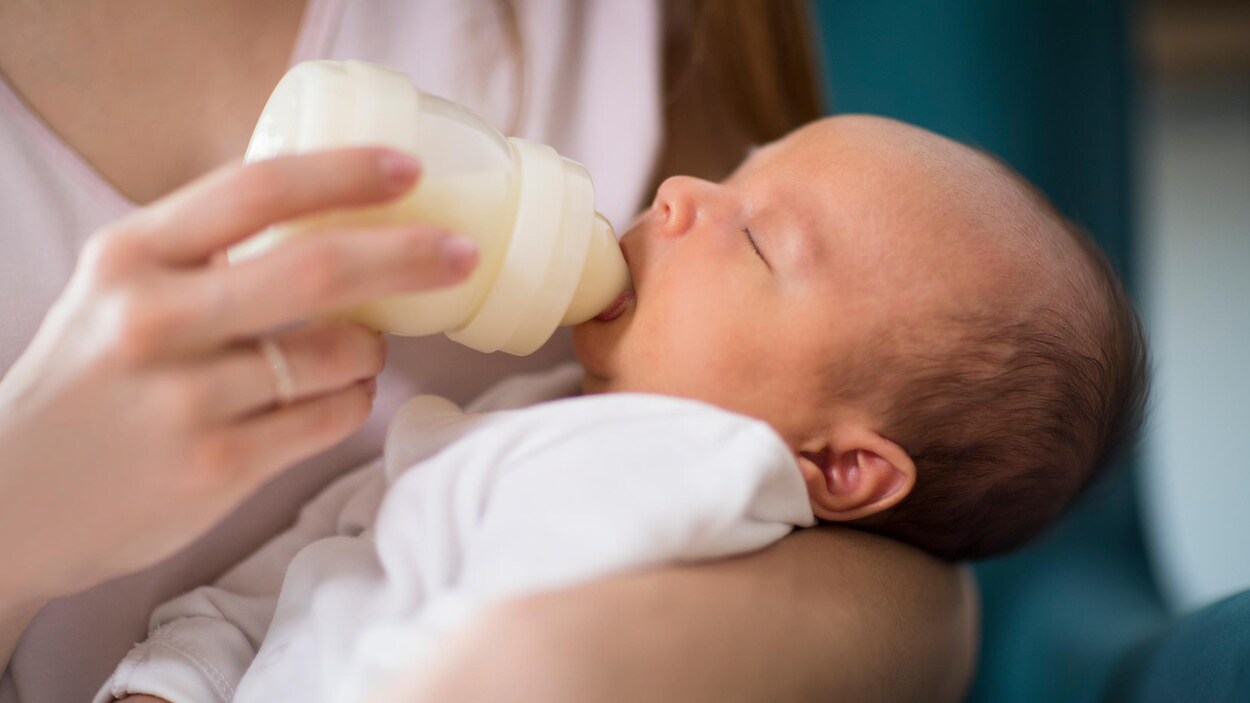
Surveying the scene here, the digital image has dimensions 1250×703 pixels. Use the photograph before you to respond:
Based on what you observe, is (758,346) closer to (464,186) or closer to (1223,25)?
(464,186)

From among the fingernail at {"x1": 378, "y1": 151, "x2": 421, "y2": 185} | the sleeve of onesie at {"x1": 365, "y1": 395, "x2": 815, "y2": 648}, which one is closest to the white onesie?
the sleeve of onesie at {"x1": 365, "y1": 395, "x2": 815, "y2": 648}

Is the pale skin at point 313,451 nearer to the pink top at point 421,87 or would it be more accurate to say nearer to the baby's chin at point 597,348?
the pink top at point 421,87

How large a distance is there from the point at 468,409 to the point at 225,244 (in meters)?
0.45

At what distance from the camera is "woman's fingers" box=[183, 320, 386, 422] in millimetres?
539

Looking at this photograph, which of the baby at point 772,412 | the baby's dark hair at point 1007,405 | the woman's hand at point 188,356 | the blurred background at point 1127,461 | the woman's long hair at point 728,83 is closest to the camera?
the woman's hand at point 188,356

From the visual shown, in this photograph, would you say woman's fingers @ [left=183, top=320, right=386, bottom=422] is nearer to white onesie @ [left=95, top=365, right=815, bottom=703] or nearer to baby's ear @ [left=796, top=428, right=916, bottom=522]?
white onesie @ [left=95, top=365, right=815, bottom=703]

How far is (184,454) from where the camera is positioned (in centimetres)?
55

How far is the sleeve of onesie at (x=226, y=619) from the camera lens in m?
0.72

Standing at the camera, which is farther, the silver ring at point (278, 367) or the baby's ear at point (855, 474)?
the baby's ear at point (855, 474)

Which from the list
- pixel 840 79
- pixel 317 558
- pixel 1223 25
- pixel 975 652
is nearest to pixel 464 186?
pixel 317 558

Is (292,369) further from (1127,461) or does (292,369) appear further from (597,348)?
(1127,461)

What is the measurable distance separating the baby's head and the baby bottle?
0.08 metres

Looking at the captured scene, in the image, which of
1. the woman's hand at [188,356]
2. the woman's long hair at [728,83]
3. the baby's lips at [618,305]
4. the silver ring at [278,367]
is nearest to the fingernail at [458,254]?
the woman's hand at [188,356]

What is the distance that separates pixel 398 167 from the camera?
1.80 feet
